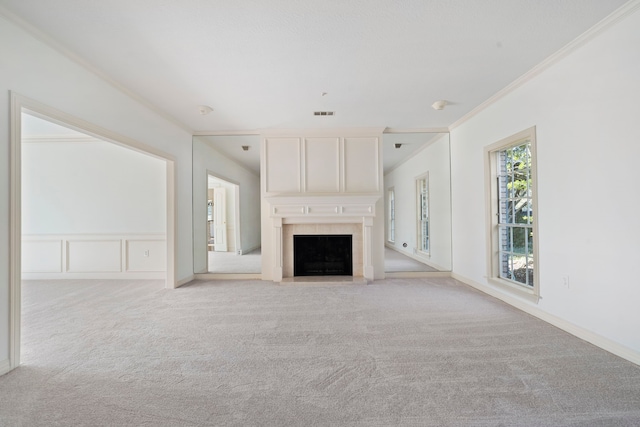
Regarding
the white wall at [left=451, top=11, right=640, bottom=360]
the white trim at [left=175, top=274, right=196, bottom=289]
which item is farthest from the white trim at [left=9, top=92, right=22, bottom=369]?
the white wall at [left=451, top=11, right=640, bottom=360]

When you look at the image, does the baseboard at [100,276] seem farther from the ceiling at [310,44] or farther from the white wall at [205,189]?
the ceiling at [310,44]

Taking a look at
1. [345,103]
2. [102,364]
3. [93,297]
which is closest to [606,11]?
[345,103]

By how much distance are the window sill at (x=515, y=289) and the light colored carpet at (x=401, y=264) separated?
151 centimetres

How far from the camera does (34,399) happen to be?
1.70 metres

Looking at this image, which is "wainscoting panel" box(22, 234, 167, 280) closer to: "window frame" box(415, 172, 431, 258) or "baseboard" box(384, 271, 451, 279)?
"baseboard" box(384, 271, 451, 279)

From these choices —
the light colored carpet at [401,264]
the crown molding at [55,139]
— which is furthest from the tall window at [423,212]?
the crown molding at [55,139]

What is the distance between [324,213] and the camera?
15.2ft

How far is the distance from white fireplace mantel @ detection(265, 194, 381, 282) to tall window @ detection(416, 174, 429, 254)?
179cm

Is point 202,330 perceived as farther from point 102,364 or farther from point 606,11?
point 606,11

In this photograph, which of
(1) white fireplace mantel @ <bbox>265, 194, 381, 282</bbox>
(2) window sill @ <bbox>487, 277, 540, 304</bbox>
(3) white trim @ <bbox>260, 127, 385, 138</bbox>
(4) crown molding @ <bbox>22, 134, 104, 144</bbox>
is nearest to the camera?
(2) window sill @ <bbox>487, 277, 540, 304</bbox>

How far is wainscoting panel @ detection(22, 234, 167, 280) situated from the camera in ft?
16.2

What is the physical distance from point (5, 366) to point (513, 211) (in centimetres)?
510

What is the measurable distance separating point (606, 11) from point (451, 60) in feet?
3.53

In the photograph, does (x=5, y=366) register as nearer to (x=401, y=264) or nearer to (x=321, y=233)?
(x=321, y=233)
